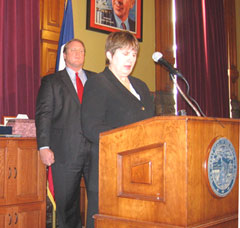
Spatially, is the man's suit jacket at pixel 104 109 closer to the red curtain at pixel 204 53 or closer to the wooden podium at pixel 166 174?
the wooden podium at pixel 166 174

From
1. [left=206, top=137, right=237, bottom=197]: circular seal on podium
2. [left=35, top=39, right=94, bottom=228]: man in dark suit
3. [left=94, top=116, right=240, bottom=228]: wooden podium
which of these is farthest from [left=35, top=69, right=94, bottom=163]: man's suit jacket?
[left=206, top=137, right=237, bottom=197]: circular seal on podium

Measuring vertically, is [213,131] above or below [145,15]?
below

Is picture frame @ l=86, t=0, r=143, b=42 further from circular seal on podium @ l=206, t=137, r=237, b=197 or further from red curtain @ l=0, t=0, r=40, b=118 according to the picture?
circular seal on podium @ l=206, t=137, r=237, b=197

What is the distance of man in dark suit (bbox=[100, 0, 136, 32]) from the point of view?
5074mm

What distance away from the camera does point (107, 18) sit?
16.6 feet

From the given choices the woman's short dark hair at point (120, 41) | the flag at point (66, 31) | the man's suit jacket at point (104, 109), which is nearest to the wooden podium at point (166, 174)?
the man's suit jacket at point (104, 109)

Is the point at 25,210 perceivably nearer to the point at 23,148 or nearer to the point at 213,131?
the point at 23,148

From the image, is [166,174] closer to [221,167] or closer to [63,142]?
[221,167]

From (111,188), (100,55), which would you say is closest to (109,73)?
(111,188)

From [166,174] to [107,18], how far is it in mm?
3785

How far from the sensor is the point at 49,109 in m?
3.25

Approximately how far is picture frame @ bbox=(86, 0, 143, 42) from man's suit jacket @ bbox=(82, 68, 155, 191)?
289 centimetres

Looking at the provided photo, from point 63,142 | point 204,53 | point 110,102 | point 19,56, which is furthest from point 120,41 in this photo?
point 204,53

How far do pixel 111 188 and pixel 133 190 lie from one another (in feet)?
0.42
